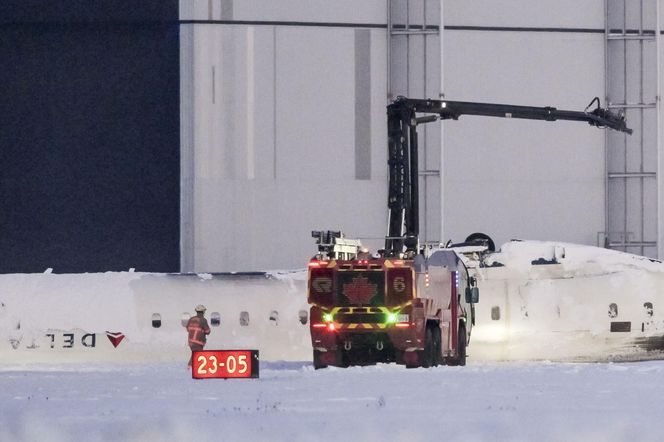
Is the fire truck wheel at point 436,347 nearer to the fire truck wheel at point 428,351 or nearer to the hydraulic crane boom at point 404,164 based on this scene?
the fire truck wheel at point 428,351

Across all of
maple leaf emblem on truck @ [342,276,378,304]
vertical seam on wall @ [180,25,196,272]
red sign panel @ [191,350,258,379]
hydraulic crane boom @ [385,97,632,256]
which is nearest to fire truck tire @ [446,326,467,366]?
hydraulic crane boom @ [385,97,632,256]

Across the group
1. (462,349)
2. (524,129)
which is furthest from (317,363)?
(524,129)

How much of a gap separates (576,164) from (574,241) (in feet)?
8.92

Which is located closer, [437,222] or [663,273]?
[663,273]

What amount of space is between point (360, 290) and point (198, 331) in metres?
5.55

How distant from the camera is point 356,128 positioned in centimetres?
5172

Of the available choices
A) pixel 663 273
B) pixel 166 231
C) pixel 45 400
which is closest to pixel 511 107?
pixel 663 273

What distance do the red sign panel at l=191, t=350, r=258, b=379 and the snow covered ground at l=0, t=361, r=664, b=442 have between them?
1.63 feet

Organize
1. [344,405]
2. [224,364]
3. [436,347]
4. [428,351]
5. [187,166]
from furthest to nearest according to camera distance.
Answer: [187,166] < [436,347] < [428,351] < [224,364] < [344,405]

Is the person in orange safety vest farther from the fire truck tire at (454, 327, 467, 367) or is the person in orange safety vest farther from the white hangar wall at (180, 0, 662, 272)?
the white hangar wall at (180, 0, 662, 272)

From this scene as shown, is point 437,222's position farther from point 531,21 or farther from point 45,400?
point 45,400

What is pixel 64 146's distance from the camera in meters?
51.3

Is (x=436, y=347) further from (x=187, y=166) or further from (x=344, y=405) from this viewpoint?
(x=187, y=166)

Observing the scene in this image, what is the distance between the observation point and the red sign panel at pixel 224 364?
3497 cm
